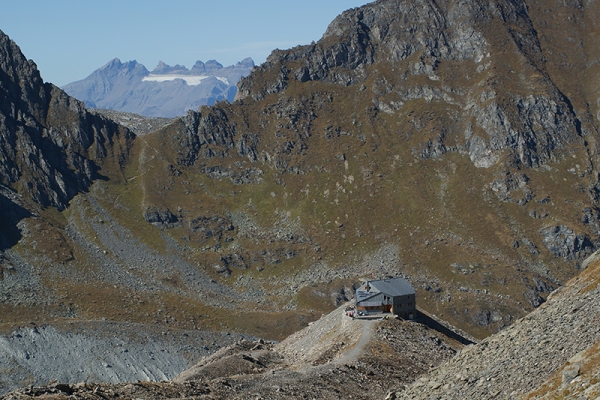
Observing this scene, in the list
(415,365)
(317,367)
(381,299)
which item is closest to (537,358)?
(317,367)

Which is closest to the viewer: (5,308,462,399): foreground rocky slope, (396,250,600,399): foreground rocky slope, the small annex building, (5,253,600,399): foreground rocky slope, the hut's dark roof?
(396,250,600,399): foreground rocky slope

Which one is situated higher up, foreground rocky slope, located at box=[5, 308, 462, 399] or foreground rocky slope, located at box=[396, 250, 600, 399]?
foreground rocky slope, located at box=[396, 250, 600, 399]

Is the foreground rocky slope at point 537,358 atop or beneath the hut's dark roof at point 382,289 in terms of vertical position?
atop

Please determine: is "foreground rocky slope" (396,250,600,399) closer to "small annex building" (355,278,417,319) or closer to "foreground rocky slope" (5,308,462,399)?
"foreground rocky slope" (5,308,462,399)

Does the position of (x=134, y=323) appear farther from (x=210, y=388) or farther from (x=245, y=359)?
(x=210, y=388)

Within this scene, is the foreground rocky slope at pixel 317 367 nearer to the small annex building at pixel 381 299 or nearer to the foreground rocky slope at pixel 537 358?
the small annex building at pixel 381 299

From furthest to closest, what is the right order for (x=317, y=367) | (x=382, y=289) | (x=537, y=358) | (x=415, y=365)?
(x=382, y=289)
(x=415, y=365)
(x=317, y=367)
(x=537, y=358)

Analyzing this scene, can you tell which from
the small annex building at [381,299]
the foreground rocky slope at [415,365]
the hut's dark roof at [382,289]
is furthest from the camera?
the hut's dark roof at [382,289]

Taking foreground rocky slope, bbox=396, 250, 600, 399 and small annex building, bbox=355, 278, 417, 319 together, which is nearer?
foreground rocky slope, bbox=396, 250, 600, 399

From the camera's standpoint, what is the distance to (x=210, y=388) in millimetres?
Result: 65500

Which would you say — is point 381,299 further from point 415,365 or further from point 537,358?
point 537,358

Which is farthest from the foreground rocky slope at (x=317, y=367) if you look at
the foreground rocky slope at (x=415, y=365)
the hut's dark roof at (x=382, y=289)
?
the hut's dark roof at (x=382, y=289)

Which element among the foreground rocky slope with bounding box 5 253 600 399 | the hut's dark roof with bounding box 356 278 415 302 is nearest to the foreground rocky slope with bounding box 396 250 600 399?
the foreground rocky slope with bounding box 5 253 600 399

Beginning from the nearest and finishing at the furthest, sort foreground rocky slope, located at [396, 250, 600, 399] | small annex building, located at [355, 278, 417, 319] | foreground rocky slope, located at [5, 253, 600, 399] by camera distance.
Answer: foreground rocky slope, located at [396, 250, 600, 399] < foreground rocky slope, located at [5, 253, 600, 399] < small annex building, located at [355, 278, 417, 319]
